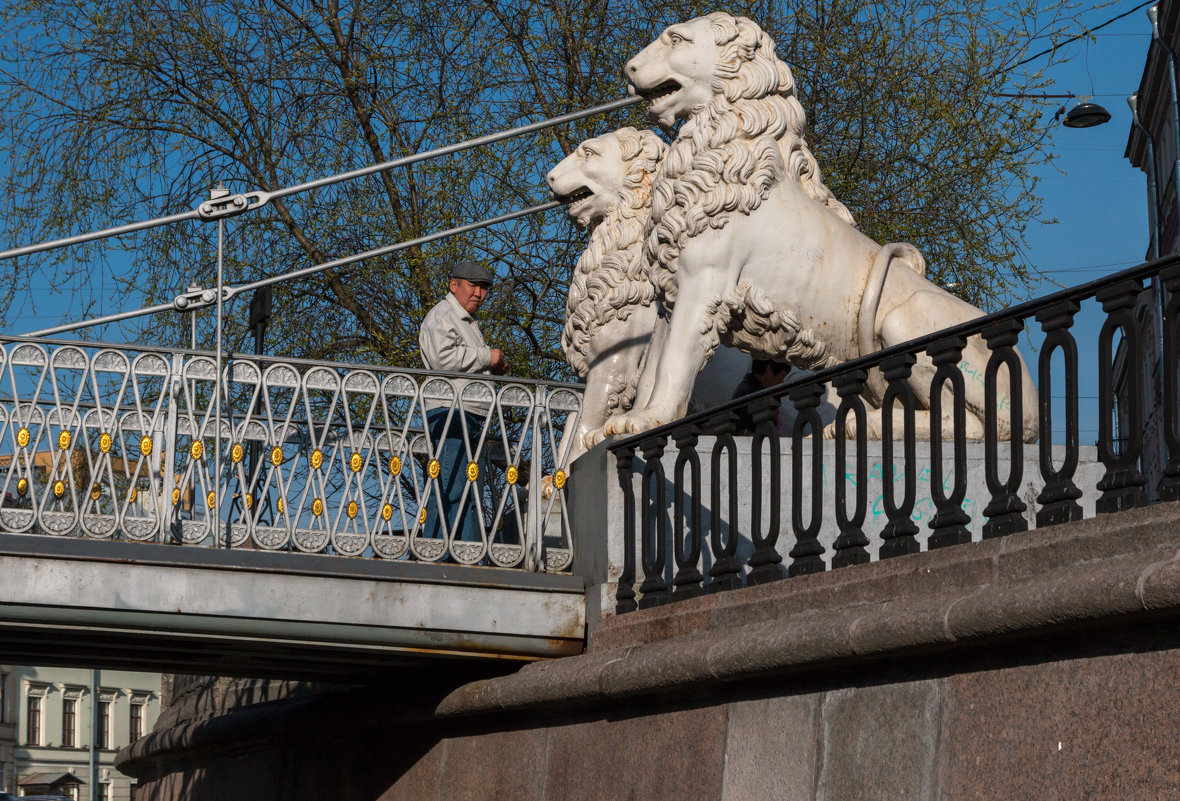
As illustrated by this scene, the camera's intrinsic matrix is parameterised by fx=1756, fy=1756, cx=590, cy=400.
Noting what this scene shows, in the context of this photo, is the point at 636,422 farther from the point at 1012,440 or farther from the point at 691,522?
the point at 1012,440

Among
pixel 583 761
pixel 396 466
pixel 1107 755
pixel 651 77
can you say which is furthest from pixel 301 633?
pixel 1107 755

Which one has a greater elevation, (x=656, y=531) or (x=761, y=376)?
(x=761, y=376)

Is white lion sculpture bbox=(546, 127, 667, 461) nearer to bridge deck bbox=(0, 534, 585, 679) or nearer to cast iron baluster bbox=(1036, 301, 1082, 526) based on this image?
bridge deck bbox=(0, 534, 585, 679)

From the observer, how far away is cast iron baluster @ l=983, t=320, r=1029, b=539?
5309mm

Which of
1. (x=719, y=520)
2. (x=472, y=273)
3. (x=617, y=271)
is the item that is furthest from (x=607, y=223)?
(x=719, y=520)

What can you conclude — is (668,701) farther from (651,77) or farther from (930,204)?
(930,204)

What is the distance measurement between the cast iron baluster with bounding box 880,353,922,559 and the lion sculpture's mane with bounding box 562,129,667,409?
9.69 feet

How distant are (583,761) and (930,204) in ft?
27.1

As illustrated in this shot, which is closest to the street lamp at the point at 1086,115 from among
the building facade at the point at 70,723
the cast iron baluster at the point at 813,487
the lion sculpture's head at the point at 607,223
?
the lion sculpture's head at the point at 607,223

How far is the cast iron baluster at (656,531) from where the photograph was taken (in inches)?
291

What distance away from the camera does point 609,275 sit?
9117mm

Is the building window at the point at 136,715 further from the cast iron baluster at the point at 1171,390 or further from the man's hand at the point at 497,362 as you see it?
the cast iron baluster at the point at 1171,390

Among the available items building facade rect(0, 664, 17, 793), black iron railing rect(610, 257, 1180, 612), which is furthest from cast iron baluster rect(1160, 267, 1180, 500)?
building facade rect(0, 664, 17, 793)

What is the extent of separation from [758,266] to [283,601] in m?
2.58
